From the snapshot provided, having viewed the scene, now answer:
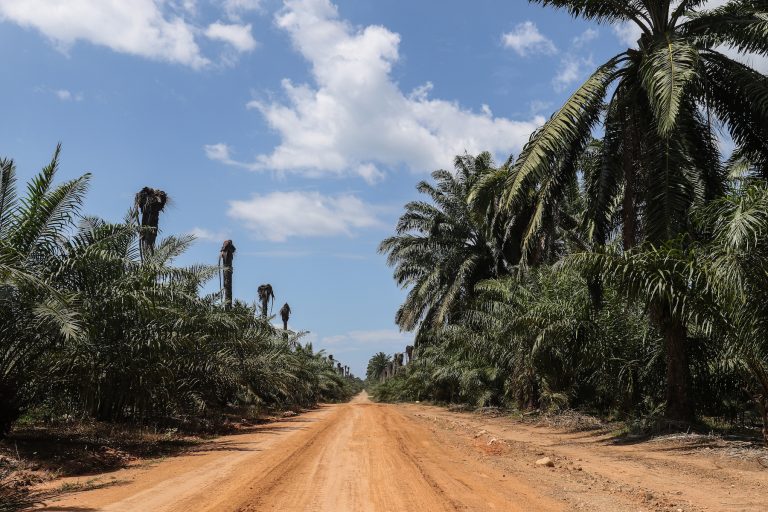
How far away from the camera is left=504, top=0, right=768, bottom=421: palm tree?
1219 centimetres

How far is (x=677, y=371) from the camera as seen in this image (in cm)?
1335

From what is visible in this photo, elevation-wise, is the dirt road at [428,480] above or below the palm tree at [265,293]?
below

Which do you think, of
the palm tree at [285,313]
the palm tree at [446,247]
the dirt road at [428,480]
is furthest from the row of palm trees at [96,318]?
the palm tree at [285,313]

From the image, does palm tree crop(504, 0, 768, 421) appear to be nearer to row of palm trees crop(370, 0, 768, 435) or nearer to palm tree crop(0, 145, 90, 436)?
row of palm trees crop(370, 0, 768, 435)

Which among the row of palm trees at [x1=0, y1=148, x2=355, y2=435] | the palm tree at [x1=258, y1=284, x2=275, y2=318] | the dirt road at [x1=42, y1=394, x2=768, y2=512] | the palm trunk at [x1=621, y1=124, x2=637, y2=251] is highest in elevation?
the palm tree at [x1=258, y1=284, x2=275, y2=318]

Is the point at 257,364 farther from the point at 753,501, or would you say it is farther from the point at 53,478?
the point at 753,501

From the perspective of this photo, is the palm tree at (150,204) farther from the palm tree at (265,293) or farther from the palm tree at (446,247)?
the palm tree at (265,293)

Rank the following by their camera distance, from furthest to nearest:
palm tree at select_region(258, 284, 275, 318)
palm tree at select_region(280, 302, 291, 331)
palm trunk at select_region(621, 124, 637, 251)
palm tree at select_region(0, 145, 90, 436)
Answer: palm tree at select_region(280, 302, 291, 331), palm tree at select_region(258, 284, 275, 318), palm trunk at select_region(621, 124, 637, 251), palm tree at select_region(0, 145, 90, 436)

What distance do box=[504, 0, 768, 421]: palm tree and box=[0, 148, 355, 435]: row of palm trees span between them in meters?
8.37

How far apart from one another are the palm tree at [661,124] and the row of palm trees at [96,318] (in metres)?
8.37

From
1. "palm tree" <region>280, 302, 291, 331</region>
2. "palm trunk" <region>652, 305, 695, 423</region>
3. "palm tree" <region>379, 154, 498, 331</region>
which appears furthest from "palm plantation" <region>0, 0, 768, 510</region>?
"palm tree" <region>280, 302, 291, 331</region>

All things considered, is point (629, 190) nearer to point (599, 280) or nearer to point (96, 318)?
point (599, 280)

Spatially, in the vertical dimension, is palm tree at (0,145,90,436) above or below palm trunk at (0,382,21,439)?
above

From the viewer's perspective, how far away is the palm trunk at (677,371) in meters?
13.2
